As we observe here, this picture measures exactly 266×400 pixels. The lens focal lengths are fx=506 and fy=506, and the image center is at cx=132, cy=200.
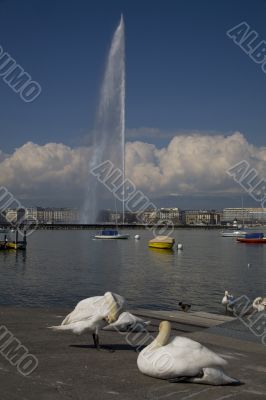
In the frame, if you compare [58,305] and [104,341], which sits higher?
[104,341]

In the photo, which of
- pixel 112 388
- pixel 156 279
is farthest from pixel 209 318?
pixel 156 279

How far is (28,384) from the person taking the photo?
23.7 feet

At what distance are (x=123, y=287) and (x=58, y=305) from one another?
9.25m

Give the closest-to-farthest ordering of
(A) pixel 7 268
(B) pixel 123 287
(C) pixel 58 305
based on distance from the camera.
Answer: (C) pixel 58 305
(B) pixel 123 287
(A) pixel 7 268

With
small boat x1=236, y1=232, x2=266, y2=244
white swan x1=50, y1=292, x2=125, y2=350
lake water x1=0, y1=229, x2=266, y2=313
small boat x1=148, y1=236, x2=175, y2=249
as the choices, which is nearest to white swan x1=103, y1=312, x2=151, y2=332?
white swan x1=50, y1=292, x2=125, y2=350

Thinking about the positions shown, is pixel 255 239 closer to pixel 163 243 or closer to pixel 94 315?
pixel 163 243

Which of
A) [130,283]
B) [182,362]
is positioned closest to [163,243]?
[130,283]

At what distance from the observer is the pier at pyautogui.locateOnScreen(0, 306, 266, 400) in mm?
6984

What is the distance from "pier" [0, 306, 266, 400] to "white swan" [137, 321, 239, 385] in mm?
127

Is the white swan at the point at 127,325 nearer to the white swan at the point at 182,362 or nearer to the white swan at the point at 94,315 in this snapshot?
the white swan at the point at 94,315

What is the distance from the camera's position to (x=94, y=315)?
902cm

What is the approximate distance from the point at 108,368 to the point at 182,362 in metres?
1.56

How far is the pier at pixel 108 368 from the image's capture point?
6984 millimetres

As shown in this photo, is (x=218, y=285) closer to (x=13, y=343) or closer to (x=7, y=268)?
(x=7, y=268)
